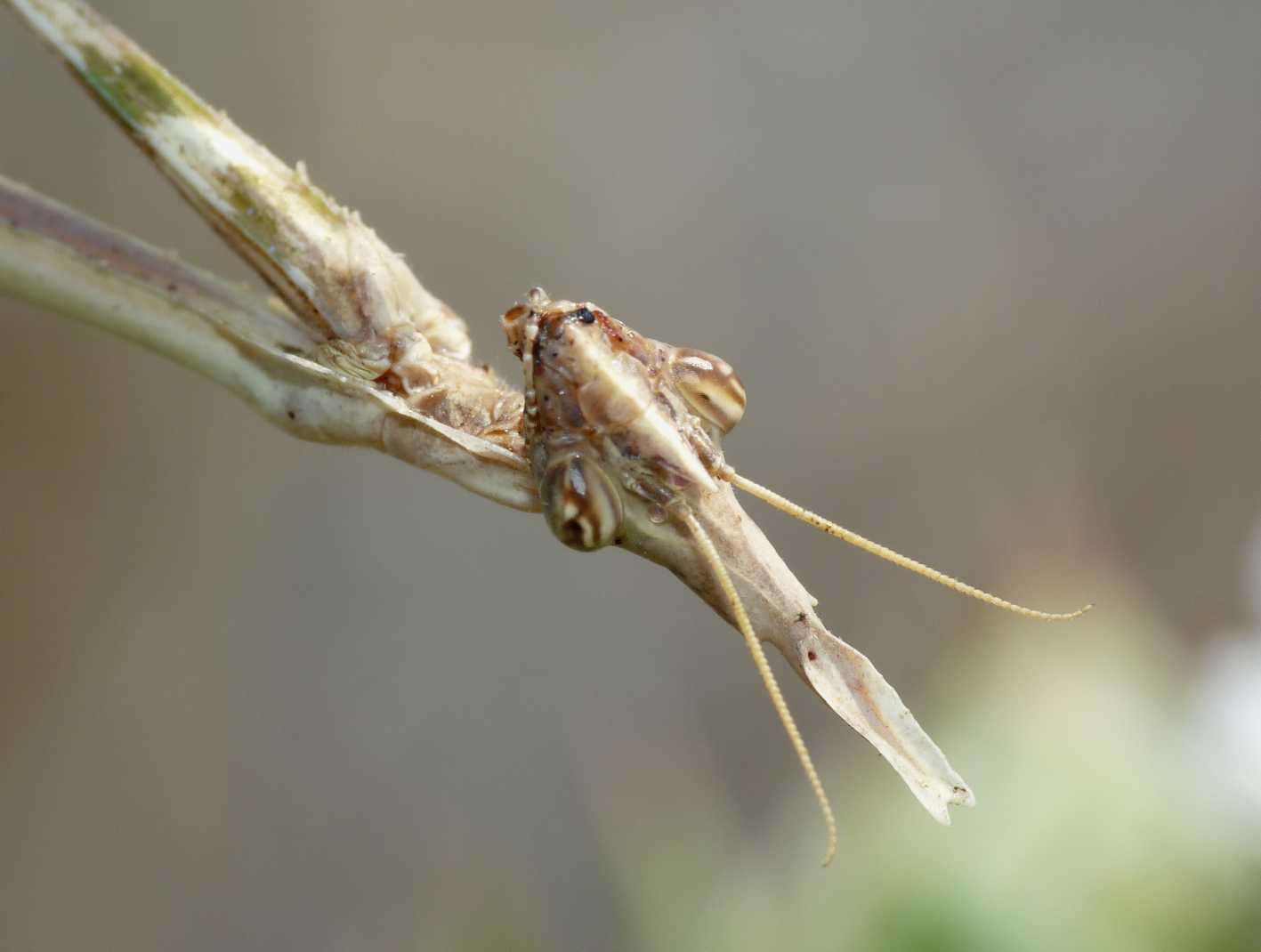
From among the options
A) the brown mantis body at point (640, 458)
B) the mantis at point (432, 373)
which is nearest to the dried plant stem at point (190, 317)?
the mantis at point (432, 373)

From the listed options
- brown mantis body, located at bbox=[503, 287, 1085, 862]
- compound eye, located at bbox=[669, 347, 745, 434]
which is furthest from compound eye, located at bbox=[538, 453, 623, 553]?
compound eye, located at bbox=[669, 347, 745, 434]

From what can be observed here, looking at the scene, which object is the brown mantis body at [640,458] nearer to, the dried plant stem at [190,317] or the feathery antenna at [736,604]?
the feathery antenna at [736,604]

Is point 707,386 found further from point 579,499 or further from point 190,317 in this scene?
point 190,317

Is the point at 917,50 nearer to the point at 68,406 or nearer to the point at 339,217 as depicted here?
the point at 339,217

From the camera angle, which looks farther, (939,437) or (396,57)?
(939,437)

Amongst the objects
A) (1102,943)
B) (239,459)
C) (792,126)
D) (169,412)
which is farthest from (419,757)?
(792,126)

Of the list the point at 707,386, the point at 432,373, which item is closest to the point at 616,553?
the point at 432,373
